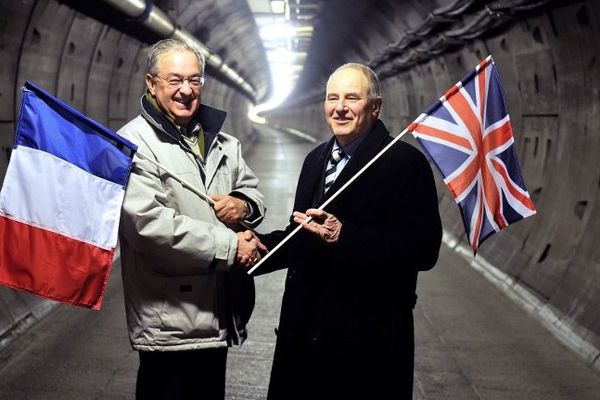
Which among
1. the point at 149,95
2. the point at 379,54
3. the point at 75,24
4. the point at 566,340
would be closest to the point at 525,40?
the point at 566,340

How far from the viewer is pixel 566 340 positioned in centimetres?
611

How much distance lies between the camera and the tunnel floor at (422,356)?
5023 millimetres

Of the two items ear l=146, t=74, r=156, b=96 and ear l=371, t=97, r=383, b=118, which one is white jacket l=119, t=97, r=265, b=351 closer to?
ear l=146, t=74, r=156, b=96

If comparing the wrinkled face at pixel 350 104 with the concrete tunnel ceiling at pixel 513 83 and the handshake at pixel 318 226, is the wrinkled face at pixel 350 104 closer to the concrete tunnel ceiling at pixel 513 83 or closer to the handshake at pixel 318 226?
the handshake at pixel 318 226

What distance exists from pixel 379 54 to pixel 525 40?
7.65 metres

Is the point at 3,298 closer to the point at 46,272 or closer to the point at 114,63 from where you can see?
the point at 46,272

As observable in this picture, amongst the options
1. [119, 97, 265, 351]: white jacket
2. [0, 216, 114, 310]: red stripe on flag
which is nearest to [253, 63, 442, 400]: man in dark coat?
[119, 97, 265, 351]: white jacket

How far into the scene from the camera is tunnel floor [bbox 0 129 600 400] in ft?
16.5

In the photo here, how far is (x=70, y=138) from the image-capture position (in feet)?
10.5

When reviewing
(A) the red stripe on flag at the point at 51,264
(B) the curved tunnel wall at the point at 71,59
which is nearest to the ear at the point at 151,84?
(A) the red stripe on flag at the point at 51,264

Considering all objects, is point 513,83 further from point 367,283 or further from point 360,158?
point 367,283

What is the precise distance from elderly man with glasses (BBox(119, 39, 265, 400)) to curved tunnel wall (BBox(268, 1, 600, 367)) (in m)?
3.43

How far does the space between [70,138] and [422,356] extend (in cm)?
354

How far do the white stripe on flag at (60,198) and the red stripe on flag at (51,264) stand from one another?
42 millimetres
